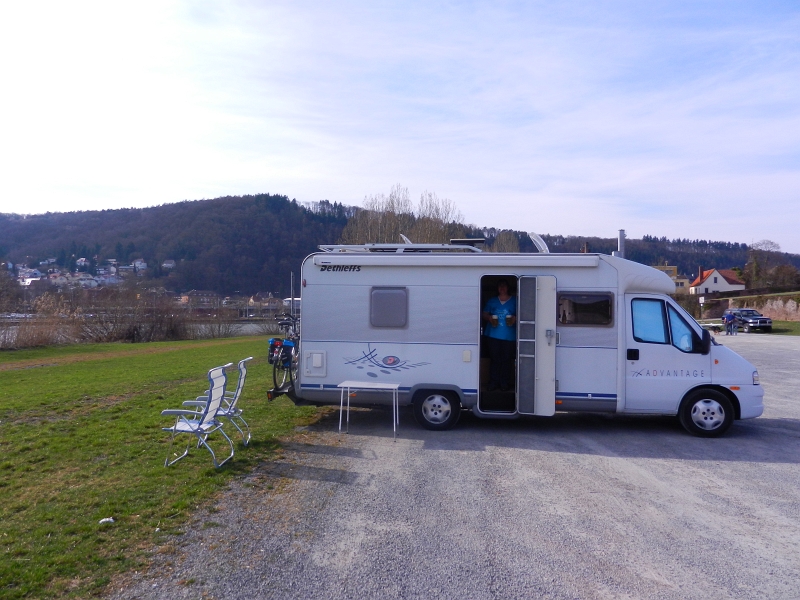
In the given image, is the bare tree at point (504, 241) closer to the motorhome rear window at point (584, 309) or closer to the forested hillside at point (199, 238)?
the forested hillside at point (199, 238)

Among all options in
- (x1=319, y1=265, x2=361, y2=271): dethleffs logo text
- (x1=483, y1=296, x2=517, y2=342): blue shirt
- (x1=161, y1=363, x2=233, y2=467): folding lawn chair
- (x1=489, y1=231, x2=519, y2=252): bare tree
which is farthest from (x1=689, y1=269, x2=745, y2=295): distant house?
(x1=161, y1=363, x2=233, y2=467): folding lawn chair

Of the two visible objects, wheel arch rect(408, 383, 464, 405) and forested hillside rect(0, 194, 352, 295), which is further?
forested hillside rect(0, 194, 352, 295)

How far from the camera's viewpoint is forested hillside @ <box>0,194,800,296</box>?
53188 millimetres

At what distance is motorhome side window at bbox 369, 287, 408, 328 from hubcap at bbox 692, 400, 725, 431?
14.2 ft

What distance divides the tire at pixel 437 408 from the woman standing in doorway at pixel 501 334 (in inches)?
36.5

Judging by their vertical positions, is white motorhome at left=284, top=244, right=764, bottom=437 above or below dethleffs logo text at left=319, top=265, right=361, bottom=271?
below

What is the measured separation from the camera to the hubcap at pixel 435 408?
31.4ft

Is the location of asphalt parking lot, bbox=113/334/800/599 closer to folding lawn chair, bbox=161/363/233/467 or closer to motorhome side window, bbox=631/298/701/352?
folding lawn chair, bbox=161/363/233/467

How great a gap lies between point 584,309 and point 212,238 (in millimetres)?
61957

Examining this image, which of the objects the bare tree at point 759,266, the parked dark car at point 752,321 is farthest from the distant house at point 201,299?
the bare tree at point 759,266

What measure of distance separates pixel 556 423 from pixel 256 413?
481 cm

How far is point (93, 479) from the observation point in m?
6.58

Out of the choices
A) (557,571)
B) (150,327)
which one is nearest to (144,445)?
(557,571)

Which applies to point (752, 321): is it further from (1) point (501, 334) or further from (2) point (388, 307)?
(2) point (388, 307)
